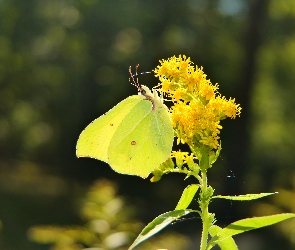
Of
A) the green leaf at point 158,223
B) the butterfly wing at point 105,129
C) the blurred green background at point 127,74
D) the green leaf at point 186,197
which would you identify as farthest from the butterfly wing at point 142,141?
the blurred green background at point 127,74

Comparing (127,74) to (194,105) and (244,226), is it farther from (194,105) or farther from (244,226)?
(244,226)

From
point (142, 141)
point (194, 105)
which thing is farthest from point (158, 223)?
point (142, 141)

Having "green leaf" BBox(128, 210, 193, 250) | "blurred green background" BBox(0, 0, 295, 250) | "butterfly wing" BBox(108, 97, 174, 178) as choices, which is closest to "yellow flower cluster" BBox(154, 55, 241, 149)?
"butterfly wing" BBox(108, 97, 174, 178)

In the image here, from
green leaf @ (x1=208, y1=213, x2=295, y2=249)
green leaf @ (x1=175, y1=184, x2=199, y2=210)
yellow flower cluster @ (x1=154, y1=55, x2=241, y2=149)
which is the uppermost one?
yellow flower cluster @ (x1=154, y1=55, x2=241, y2=149)

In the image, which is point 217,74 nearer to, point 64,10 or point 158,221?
point 64,10

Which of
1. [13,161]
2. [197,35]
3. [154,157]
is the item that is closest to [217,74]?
[197,35]

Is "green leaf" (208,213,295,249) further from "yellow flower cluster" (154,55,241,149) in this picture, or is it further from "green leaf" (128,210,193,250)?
"yellow flower cluster" (154,55,241,149)
